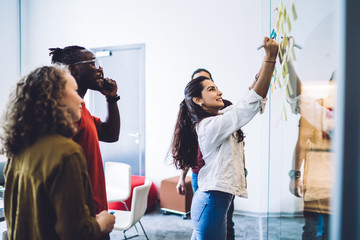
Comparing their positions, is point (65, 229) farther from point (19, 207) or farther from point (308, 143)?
point (308, 143)

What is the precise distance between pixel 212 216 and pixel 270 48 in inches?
36.0

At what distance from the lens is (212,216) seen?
5.17 feet

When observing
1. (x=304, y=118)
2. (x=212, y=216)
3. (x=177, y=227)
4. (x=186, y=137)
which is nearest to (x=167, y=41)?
(x=177, y=227)

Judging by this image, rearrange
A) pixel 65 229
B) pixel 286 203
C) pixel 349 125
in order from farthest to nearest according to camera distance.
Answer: pixel 286 203 < pixel 65 229 < pixel 349 125

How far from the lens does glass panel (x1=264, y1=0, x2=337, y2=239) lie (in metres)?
0.80

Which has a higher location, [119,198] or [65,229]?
[65,229]

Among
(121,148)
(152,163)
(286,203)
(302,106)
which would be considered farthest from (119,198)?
(302,106)

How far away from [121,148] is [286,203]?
386 cm

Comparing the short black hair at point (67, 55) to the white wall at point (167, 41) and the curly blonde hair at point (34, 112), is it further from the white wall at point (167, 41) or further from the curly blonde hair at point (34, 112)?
the white wall at point (167, 41)

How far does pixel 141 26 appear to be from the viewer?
4.59m

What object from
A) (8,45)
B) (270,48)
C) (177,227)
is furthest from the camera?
(8,45)

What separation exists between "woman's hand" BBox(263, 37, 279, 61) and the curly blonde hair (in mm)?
869

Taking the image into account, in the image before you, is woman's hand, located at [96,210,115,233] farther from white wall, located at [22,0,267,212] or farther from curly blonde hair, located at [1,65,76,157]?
white wall, located at [22,0,267,212]

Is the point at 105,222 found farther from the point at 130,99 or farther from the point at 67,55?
the point at 130,99
